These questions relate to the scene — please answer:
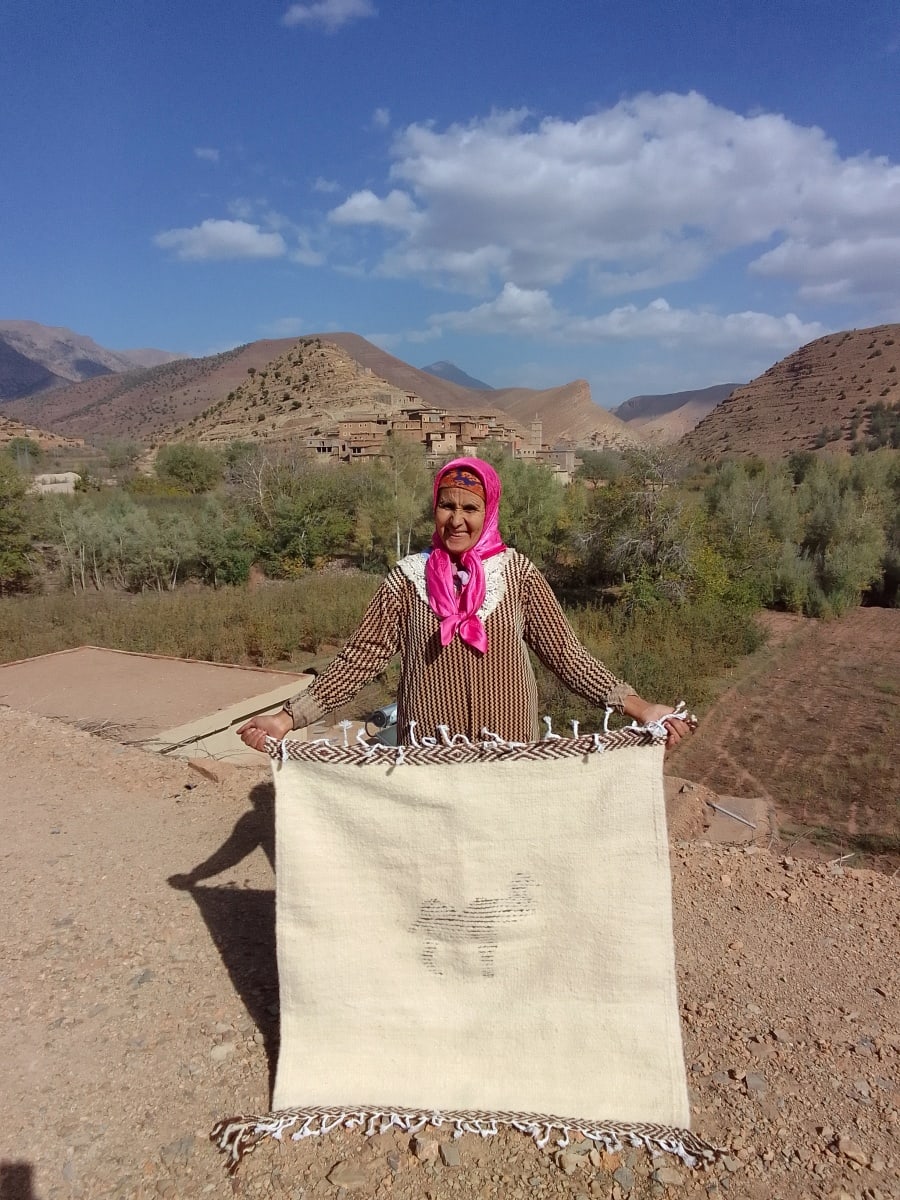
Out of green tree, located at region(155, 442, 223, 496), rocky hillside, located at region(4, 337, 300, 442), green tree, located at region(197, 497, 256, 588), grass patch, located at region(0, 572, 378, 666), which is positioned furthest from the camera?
rocky hillside, located at region(4, 337, 300, 442)

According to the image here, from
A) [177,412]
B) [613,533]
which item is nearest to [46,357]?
[177,412]

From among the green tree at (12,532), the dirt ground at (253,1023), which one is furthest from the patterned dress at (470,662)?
the green tree at (12,532)

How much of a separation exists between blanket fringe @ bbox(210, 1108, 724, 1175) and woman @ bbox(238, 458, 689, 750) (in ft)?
3.12

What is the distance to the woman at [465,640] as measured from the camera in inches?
78.0

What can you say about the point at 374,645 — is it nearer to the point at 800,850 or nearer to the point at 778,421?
the point at 800,850

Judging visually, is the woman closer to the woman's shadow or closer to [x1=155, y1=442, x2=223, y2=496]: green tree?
the woman's shadow

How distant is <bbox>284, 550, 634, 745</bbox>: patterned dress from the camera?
2012mm

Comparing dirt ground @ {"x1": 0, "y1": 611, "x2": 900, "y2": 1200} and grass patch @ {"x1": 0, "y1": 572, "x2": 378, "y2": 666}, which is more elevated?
dirt ground @ {"x1": 0, "y1": 611, "x2": 900, "y2": 1200}

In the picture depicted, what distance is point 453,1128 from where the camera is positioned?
1806 mm

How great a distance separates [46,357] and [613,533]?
189 m

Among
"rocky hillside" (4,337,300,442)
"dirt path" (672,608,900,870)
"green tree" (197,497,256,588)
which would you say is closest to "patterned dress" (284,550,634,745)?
"dirt path" (672,608,900,870)

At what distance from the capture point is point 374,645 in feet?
6.95

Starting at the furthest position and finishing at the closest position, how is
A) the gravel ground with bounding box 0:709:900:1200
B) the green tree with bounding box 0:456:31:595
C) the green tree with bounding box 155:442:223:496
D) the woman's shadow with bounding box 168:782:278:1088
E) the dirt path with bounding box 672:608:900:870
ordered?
the green tree with bounding box 155:442:223:496 → the green tree with bounding box 0:456:31:595 → the dirt path with bounding box 672:608:900:870 → the woman's shadow with bounding box 168:782:278:1088 → the gravel ground with bounding box 0:709:900:1200

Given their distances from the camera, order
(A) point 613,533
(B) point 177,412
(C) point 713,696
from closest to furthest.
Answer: (C) point 713,696 → (A) point 613,533 → (B) point 177,412
